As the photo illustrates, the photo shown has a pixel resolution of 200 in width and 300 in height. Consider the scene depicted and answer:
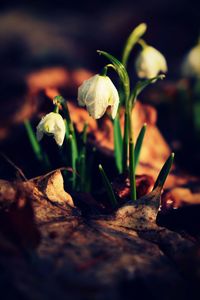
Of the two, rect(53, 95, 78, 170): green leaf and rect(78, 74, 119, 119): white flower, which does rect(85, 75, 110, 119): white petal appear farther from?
rect(53, 95, 78, 170): green leaf

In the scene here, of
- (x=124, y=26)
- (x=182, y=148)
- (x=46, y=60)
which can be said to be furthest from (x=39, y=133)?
(x=124, y=26)

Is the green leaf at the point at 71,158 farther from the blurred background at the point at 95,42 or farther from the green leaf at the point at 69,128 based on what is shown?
the blurred background at the point at 95,42

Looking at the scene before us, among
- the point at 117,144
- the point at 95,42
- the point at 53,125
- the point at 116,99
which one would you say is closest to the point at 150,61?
the point at 117,144

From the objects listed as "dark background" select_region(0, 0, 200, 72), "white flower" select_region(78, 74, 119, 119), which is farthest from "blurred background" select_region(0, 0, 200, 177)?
"white flower" select_region(78, 74, 119, 119)

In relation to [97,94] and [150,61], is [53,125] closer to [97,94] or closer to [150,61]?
[97,94]

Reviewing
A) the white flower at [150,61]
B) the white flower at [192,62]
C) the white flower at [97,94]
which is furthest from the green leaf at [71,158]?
the white flower at [192,62]

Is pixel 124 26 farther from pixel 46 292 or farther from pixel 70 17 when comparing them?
pixel 46 292
